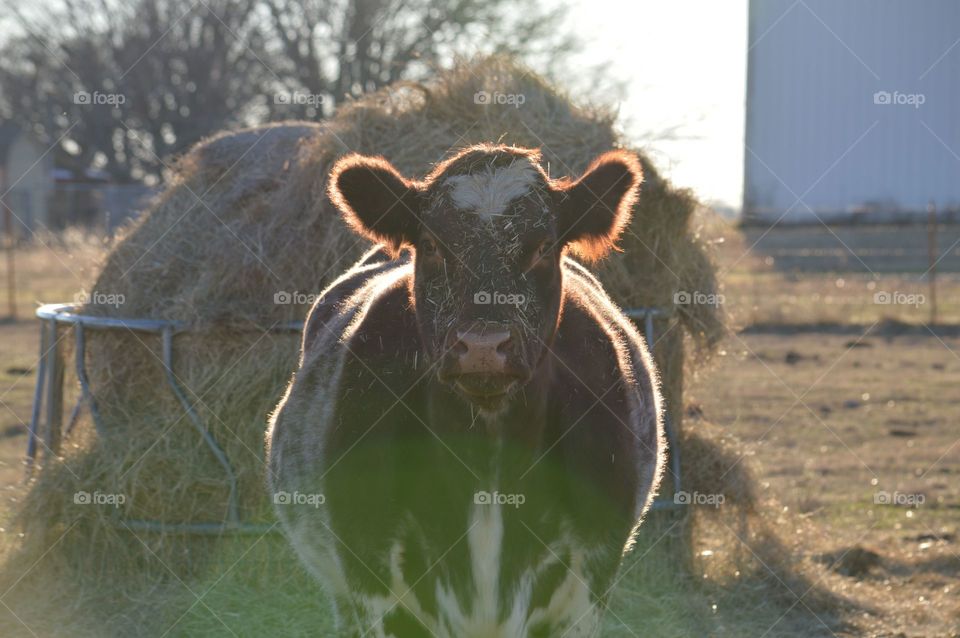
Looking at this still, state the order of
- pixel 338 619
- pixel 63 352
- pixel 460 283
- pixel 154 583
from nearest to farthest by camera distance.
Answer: pixel 460 283 → pixel 338 619 → pixel 154 583 → pixel 63 352

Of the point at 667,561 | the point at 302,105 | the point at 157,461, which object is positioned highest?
the point at 302,105

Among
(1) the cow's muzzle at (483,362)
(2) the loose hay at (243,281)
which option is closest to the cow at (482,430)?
(1) the cow's muzzle at (483,362)

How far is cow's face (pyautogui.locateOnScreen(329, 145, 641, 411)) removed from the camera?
3.79 meters

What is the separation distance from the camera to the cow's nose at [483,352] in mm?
3674

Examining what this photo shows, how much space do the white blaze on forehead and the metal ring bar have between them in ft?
8.39

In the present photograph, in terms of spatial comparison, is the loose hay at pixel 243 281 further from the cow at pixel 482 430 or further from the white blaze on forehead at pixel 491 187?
the white blaze on forehead at pixel 491 187

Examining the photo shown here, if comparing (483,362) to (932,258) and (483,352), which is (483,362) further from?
(932,258)

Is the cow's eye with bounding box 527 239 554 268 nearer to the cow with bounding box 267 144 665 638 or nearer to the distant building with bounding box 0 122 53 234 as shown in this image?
the cow with bounding box 267 144 665 638

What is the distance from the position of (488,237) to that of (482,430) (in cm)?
71

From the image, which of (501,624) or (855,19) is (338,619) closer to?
(501,624)

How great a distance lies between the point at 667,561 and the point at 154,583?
2947mm

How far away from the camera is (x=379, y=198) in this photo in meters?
4.56

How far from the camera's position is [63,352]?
758cm

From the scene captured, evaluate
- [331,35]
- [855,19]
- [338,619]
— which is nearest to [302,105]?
[331,35]
